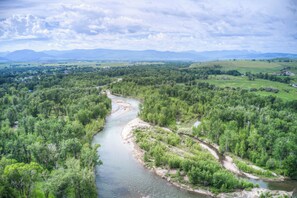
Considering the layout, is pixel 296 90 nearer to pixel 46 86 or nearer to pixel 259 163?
pixel 259 163

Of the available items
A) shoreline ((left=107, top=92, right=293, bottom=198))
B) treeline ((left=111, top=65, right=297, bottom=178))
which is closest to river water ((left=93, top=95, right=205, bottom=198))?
shoreline ((left=107, top=92, right=293, bottom=198))

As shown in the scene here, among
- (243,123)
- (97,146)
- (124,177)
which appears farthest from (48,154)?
(243,123)

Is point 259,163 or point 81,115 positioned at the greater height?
point 81,115

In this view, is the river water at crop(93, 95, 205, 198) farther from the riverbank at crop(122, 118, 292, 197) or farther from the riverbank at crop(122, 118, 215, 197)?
the riverbank at crop(122, 118, 292, 197)

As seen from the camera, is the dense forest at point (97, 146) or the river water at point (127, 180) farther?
the river water at point (127, 180)

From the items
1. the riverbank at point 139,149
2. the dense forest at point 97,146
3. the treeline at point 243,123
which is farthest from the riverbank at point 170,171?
the treeline at point 243,123

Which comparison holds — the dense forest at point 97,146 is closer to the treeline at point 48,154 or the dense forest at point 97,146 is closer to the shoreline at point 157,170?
the treeline at point 48,154

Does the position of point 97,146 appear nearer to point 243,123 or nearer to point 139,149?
point 139,149

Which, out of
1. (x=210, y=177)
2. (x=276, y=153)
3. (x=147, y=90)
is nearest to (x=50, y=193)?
(x=210, y=177)
